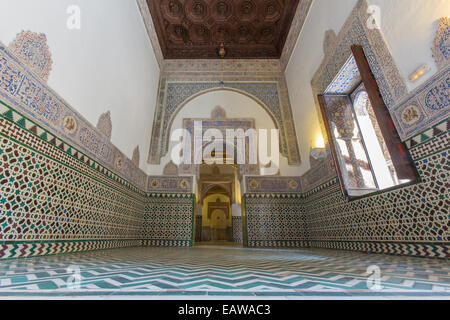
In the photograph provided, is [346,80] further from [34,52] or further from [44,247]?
[44,247]

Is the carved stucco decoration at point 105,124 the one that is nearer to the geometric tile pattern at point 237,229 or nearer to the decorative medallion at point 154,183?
the decorative medallion at point 154,183

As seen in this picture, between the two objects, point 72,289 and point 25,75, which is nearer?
point 72,289

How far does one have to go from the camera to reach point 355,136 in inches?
105

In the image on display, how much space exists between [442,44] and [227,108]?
3174mm

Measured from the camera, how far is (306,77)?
11.4 feet

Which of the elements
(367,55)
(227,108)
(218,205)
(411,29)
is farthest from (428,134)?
(218,205)

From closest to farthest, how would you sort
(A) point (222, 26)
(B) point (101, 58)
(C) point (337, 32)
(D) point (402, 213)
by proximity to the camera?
(D) point (402, 213) → (B) point (101, 58) → (C) point (337, 32) → (A) point (222, 26)

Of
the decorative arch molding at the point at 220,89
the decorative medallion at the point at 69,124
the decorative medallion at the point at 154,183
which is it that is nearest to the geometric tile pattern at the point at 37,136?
the decorative medallion at the point at 69,124

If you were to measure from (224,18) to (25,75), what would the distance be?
11.7 feet

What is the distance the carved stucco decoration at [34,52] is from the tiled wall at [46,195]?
1.22 ft

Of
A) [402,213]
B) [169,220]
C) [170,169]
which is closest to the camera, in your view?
[402,213]

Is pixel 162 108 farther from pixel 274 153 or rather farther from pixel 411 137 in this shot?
pixel 411 137

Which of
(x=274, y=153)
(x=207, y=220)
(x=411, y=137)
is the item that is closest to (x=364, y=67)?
(x=411, y=137)

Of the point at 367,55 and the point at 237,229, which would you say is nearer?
the point at 367,55
